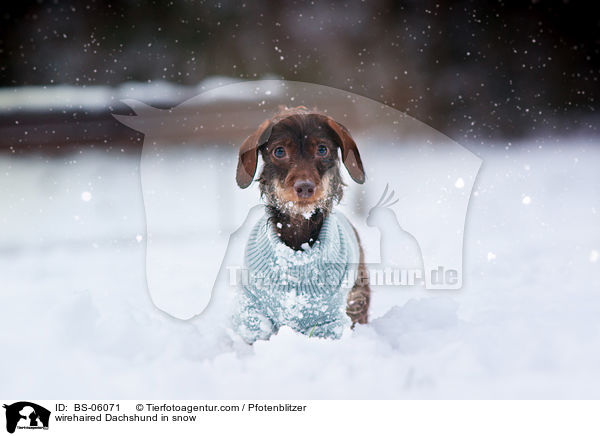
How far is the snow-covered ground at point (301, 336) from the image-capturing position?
954 mm

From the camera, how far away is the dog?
1075 mm

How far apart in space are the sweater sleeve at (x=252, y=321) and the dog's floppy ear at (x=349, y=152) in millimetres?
434

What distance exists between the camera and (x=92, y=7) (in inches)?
42.5

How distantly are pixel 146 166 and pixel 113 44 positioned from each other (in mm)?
340

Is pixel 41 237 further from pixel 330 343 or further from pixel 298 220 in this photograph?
pixel 330 343

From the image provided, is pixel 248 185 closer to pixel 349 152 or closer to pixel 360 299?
pixel 349 152

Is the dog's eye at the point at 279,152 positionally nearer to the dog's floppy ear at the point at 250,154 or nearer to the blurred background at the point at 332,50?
the dog's floppy ear at the point at 250,154

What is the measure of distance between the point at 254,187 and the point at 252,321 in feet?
1.21

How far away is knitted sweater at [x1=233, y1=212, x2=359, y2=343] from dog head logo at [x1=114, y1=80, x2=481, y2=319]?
96mm

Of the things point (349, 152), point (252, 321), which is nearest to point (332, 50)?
point (349, 152)

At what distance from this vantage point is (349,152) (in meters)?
1.12

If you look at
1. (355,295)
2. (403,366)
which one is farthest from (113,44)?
(403,366)
